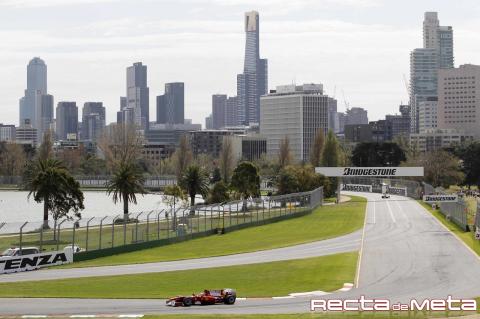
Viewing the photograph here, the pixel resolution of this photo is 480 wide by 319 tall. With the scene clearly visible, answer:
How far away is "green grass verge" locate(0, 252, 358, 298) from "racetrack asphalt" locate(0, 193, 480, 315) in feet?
6.35

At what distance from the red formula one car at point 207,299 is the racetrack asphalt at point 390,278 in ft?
1.58

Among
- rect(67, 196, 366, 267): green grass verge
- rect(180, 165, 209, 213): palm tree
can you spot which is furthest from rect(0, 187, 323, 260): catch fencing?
rect(180, 165, 209, 213): palm tree

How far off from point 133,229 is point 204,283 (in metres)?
23.5

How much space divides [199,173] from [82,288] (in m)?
85.8

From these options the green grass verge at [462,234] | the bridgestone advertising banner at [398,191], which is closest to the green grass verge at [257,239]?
the green grass verge at [462,234]

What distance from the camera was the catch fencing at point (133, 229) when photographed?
6725 cm

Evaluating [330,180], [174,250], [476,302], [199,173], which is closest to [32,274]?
[174,250]

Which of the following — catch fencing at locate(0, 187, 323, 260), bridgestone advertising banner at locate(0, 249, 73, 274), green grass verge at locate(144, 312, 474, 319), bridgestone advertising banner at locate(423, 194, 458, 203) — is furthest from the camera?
bridgestone advertising banner at locate(423, 194, 458, 203)

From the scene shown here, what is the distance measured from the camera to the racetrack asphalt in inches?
1788

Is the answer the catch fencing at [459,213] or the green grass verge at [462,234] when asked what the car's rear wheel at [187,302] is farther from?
the catch fencing at [459,213]

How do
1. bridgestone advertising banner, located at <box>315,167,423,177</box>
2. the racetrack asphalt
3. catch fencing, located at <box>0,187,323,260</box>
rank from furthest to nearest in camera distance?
1. bridgestone advertising banner, located at <box>315,167,423,177</box>
2. catch fencing, located at <box>0,187,323,260</box>
3. the racetrack asphalt

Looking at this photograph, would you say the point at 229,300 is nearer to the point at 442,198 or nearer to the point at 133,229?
the point at 133,229

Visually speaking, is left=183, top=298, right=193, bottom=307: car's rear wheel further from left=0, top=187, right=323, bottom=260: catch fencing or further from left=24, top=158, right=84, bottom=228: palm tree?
left=24, top=158, right=84, bottom=228: palm tree

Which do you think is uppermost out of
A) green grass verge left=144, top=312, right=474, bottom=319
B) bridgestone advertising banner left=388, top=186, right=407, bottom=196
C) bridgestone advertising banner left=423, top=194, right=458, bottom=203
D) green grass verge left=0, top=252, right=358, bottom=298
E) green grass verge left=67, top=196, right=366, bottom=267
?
bridgestone advertising banner left=423, top=194, right=458, bottom=203
